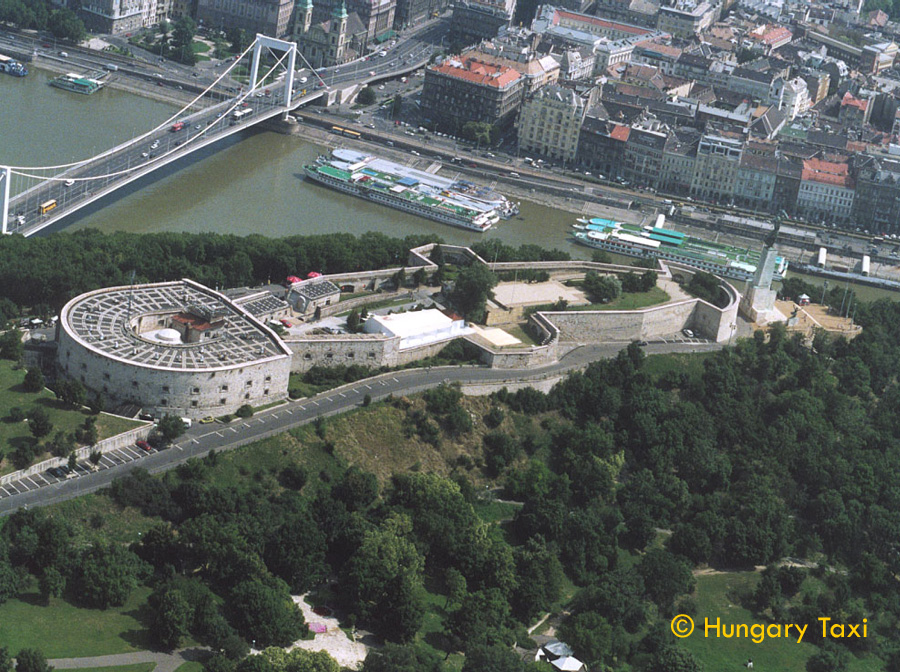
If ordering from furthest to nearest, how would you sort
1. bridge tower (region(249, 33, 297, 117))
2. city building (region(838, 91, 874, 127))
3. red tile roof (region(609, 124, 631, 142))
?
1. city building (region(838, 91, 874, 127))
2. bridge tower (region(249, 33, 297, 117))
3. red tile roof (region(609, 124, 631, 142))

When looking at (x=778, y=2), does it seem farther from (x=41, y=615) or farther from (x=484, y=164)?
(x=41, y=615)

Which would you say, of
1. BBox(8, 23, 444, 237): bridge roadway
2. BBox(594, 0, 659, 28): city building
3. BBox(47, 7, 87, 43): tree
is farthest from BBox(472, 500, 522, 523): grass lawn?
BBox(594, 0, 659, 28): city building

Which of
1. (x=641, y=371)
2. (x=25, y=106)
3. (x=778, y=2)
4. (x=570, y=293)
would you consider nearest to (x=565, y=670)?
(x=641, y=371)

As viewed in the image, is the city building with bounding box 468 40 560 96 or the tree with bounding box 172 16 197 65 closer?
the city building with bounding box 468 40 560 96

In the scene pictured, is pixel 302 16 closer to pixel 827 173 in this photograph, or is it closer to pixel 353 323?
pixel 827 173

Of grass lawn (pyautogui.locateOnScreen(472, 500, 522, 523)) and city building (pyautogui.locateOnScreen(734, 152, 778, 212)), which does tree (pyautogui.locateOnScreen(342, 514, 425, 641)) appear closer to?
grass lawn (pyautogui.locateOnScreen(472, 500, 522, 523))

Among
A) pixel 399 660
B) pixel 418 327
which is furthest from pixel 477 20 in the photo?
pixel 399 660

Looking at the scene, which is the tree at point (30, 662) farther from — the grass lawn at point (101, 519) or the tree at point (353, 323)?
the tree at point (353, 323)
